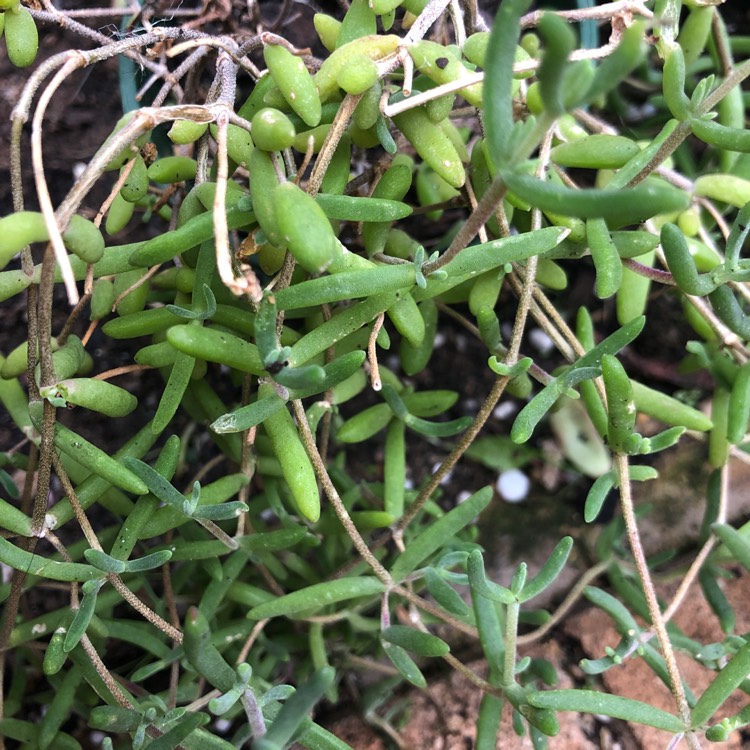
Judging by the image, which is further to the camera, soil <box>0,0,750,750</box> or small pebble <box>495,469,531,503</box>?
small pebble <box>495,469,531,503</box>

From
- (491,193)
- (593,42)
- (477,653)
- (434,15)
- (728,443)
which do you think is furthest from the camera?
(477,653)

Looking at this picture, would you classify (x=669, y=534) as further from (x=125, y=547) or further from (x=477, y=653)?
(x=125, y=547)

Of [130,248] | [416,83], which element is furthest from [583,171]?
[130,248]

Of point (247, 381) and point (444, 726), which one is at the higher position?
point (247, 381)

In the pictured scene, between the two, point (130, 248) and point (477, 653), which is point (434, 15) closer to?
point (130, 248)

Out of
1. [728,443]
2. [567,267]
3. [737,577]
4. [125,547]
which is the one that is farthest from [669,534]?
[125,547]

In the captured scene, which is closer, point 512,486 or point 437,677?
point 437,677

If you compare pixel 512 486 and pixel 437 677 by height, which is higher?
pixel 512 486

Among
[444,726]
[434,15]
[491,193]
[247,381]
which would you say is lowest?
[444,726]

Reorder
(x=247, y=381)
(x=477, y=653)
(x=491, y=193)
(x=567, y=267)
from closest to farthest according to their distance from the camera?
(x=491, y=193) < (x=247, y=381) < (x=477, y=653) < (x=567, y=267)

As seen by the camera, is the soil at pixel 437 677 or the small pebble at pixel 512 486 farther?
the small pebble at pixel 512 486

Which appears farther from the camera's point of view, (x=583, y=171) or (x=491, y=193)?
(x=583, y=171)
